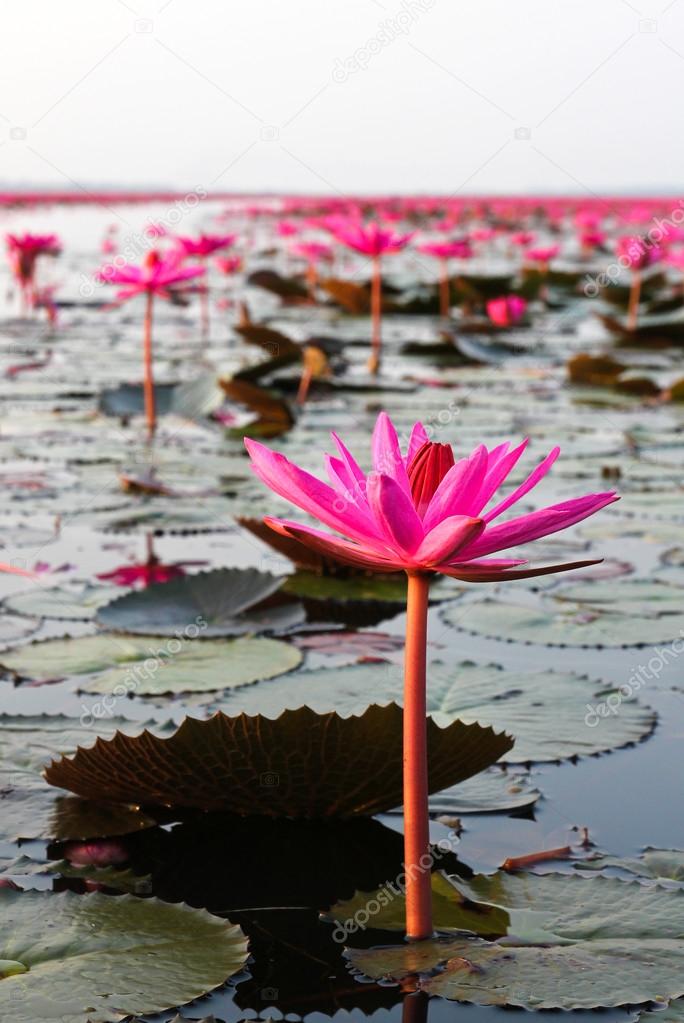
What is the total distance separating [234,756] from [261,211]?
31.8 m

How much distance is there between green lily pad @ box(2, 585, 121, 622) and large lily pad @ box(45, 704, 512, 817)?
0.87 meters

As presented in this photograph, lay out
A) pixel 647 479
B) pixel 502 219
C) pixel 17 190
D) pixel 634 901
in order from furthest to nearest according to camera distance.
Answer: pixel 17 190
pixel 502 219
pixel 647 479
pixel 634 901

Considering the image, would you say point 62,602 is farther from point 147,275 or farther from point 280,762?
point 147,275

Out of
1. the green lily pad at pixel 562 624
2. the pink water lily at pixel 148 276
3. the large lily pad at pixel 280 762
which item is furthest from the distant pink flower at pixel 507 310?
the large lily pad at pixel 280 762

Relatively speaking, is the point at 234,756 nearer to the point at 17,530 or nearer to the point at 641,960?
the point at 641,960

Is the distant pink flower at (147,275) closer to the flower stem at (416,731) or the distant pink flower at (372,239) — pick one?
the distant pink flower at (372,239)

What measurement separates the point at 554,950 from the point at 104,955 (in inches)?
15.8

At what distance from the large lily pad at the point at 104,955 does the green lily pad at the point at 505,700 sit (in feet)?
1.71

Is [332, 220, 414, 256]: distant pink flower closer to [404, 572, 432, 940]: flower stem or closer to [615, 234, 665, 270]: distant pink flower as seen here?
[615, 234, 665, 270]: distant pink flower

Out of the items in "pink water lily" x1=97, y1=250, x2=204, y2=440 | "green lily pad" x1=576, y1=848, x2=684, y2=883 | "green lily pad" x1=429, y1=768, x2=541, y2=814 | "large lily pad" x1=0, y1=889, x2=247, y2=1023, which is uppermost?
"pink water lily" x1=97, y1=250, x2=204, y2=440

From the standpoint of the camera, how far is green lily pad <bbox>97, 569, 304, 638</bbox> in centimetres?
213

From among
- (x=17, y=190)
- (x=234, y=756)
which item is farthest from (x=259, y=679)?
(x=17, y=190)

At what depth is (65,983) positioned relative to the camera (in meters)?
1.03

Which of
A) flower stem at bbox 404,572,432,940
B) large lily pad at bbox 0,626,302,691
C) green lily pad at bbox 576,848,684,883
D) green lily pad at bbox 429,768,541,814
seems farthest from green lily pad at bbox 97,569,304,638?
flower stem at bbox 404,572,432,940
